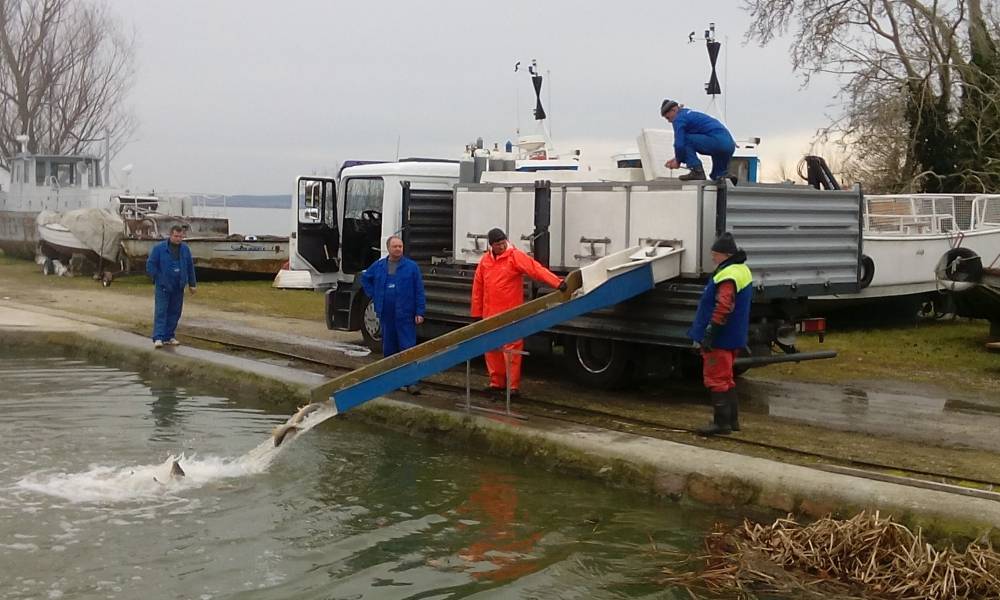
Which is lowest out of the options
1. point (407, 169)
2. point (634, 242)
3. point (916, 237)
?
point (634, 242)

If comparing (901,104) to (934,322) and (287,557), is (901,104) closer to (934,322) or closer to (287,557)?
(934,322)

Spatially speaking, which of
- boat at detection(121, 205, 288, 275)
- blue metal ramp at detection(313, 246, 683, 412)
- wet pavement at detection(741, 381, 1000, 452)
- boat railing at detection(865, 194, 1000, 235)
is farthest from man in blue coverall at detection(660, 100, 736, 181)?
boat at detection(121, 205, 288, 275)

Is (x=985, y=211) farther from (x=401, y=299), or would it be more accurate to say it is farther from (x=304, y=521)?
(x=304, y=521)

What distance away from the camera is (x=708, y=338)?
27.1ft

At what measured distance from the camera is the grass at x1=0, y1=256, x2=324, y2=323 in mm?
19125

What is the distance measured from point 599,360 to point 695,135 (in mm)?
2322

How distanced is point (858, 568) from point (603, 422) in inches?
134

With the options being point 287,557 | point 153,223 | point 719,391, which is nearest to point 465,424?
point 719,391

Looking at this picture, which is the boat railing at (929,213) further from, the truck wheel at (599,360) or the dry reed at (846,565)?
the dry reed at (846,565)

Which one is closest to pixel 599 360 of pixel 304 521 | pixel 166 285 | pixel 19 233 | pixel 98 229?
pixel 304 521

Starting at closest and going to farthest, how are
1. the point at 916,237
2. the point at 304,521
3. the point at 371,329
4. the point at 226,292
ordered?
the point at 304,521, the point at 371,329, the point at 916,237, the point at 226,292

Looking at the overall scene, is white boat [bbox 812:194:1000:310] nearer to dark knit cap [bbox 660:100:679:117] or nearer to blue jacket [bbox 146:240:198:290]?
dark knit cap [bbox 660:100:679:117]

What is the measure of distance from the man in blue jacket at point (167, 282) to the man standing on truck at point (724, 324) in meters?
7.31

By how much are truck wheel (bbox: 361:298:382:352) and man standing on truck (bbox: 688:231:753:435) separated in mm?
5530
